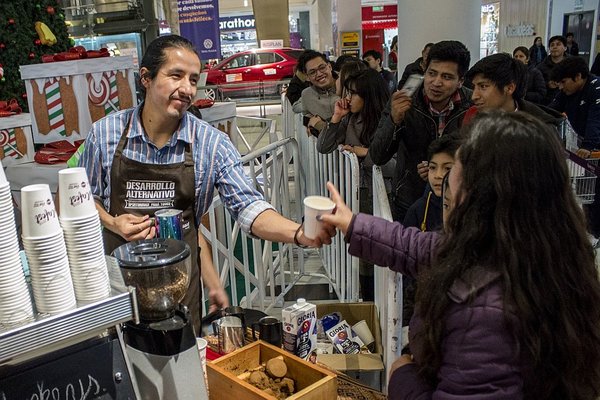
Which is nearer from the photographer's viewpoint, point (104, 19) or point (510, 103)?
point (510, 103)

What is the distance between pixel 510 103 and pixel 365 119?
1.18 meters

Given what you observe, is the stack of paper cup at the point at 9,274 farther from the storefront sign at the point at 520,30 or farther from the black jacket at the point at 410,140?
the storefront sign at the point at 520,30

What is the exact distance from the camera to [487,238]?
4.21ft

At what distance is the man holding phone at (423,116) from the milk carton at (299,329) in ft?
4.71

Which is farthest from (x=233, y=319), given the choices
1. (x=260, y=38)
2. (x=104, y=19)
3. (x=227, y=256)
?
(x=260, y=38)

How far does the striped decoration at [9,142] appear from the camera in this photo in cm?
Result: 385

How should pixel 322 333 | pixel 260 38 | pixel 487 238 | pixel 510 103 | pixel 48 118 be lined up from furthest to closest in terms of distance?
pixel 260 38 → pixel 48 118 → pixel 510 103 → pixel 322 333 → pixel 487 238

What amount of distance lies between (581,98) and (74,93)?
5039 mm

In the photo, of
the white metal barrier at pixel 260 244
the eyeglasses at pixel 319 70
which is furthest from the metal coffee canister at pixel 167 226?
the eyeglasses at pixel 319 70

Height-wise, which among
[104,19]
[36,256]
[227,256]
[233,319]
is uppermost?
[104,19]

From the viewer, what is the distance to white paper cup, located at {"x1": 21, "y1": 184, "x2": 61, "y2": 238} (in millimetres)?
1058

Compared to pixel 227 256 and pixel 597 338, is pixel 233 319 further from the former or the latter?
pixel 227 256

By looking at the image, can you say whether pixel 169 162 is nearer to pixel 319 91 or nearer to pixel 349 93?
pixel 349 93

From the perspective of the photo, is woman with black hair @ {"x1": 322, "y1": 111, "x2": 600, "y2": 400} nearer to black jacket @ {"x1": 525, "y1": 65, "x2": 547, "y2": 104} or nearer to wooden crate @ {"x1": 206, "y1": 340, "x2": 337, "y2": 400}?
wooden crate @ {"x1": 206, "y1": 340, "x2": 337, "y2": 400}
